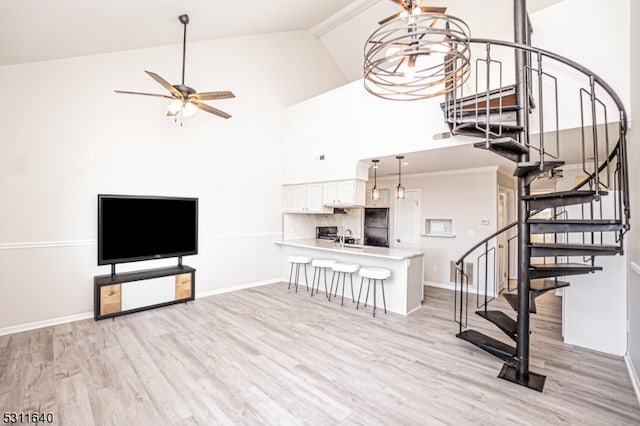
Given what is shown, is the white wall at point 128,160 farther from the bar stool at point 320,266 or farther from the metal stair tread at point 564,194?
the metal stair tread at point 564,194

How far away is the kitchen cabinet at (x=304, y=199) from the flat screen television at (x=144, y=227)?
6.74 ft

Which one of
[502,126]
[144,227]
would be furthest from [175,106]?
[502,126]

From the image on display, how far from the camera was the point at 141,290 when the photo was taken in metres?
4.40

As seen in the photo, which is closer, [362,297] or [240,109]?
[362,297]

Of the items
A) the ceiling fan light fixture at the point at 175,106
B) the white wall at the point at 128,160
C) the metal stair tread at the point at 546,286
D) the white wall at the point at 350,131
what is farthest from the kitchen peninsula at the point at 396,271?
the ceiling fan light fixture at the point at 175,106

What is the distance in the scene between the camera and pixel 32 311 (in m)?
3.89

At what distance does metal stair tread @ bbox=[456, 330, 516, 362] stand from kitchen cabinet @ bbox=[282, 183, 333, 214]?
340cm

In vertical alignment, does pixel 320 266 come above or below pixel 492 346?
above

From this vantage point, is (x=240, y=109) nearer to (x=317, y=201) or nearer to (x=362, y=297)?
(x=317, y=201)

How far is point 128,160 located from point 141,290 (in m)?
2.01

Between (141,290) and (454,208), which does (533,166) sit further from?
(141,290)

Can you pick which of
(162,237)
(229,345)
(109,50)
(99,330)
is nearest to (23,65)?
(109,50)

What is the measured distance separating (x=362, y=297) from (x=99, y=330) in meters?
3.79

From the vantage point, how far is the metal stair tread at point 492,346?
3.04m
